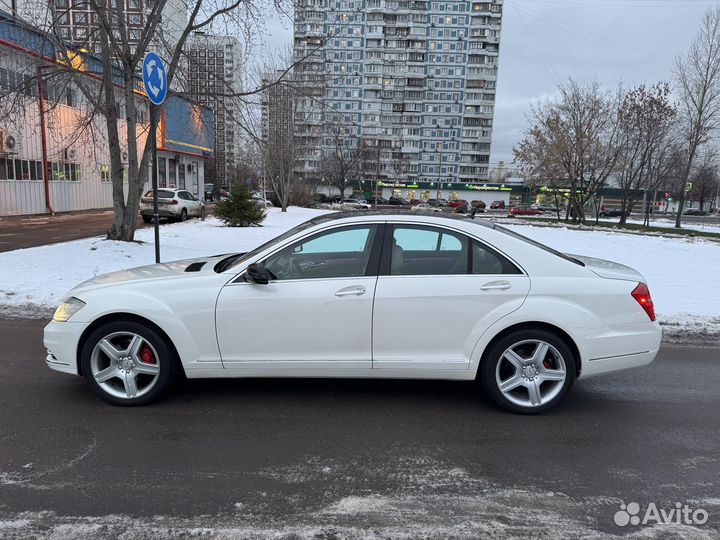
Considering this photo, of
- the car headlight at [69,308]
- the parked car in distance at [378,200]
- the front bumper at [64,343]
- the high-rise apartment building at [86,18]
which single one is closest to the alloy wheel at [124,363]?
the front bumper at [64,343]

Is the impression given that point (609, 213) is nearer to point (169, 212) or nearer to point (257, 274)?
point (169, 212)

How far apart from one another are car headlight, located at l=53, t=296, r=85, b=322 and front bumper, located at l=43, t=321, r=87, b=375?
0.16 ft

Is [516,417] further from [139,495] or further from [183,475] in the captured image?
[139,495]

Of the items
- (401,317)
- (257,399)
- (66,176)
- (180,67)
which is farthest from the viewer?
(66,176)

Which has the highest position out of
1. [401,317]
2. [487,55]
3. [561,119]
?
[487,55]

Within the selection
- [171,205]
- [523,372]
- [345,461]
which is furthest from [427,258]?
[171,205]

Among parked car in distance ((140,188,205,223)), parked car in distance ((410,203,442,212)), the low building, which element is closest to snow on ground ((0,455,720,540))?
parked car in distance ((410,203,442,212))

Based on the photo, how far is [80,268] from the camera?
917 centimetres

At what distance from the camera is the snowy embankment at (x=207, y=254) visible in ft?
23.7

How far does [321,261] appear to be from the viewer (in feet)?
14.1

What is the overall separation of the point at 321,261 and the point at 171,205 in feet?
68.3

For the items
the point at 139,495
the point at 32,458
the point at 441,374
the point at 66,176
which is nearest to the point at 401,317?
the point at 441,374

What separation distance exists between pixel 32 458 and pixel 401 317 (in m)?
2.65

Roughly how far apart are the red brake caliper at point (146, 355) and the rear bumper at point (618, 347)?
3.41 meters
